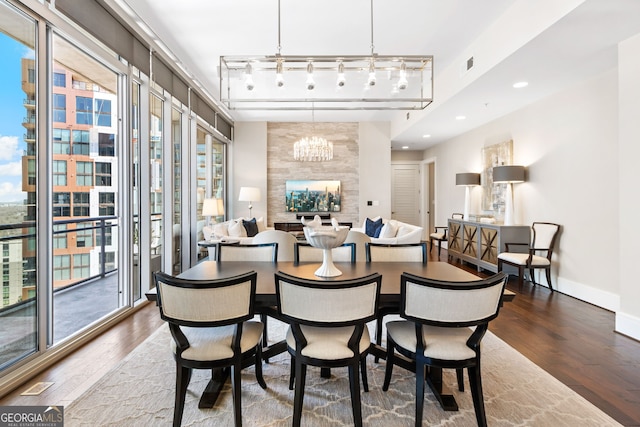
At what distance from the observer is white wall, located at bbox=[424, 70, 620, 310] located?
138 inches

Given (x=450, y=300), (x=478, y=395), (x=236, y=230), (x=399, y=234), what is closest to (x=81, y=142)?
(x=236, y=230)

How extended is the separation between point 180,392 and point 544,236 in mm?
4662

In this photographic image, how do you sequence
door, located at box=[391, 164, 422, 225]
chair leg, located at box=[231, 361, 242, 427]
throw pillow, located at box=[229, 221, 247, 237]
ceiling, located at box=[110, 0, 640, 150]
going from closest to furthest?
chair leg, located at box=[231, 361, 242, 427] < ceiling, located at box=[110, 0, 640, 150] < throw pillow, located at box=[229, 221, 247, 237] < door, located at box=[391, 164, 422, 225]

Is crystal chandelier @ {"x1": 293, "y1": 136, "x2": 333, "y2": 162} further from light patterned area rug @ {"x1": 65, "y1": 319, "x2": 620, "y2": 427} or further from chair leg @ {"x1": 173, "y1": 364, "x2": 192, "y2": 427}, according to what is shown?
chair leg @ {"x1": 173, "y1": 364, "x2": 192, "y2": 427}

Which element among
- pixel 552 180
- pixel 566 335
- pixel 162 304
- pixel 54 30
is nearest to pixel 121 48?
pixel 54 30

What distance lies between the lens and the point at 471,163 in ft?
21.2

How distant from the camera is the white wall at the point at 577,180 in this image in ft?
11.5

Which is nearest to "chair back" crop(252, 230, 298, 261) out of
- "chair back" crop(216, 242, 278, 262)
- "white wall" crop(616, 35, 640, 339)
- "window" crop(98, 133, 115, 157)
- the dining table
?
"chair back" crop(216, 242, 278, 262)

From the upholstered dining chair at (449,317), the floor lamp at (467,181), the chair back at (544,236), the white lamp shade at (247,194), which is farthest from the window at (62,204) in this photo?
the floor lamp at (467,181)

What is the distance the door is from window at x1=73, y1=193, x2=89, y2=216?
762cm

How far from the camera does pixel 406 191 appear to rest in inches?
368

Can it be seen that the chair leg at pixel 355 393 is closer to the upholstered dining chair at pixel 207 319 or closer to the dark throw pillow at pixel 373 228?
the upholstered dining chair at pixel 207 319

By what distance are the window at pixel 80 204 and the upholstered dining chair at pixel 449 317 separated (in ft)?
11.0

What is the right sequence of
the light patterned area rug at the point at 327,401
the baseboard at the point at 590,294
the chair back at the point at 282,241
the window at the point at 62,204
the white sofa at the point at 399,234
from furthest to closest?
the white sofa at the point at 399,234 < the chair back at the point at 282,241 < the baseboard at the point at 590,294 < the window at the point at 62,204 < the light patterned area rug at the point at 327,401
